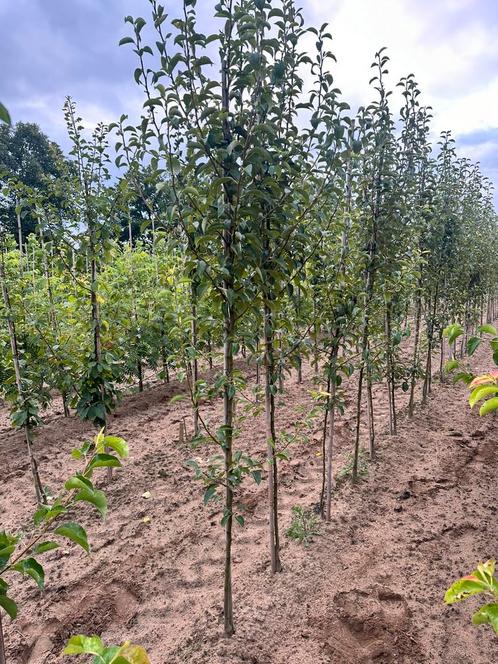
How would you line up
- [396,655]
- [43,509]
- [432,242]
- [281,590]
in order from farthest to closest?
[432,242], [281,590], [396,655], [43,509]

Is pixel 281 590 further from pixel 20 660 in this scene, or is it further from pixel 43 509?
pixel 43 509

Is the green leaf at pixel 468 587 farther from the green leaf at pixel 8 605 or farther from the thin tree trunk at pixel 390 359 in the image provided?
the thin tree trunk at pixel 390 359

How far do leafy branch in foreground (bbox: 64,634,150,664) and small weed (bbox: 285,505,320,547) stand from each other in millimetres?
3229

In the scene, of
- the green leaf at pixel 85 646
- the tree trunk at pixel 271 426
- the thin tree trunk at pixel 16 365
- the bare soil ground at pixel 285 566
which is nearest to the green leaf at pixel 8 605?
the green leaf at pixel 85 646

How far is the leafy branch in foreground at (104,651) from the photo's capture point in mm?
907

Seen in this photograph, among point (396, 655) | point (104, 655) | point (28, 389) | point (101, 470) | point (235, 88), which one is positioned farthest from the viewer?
point (101, 470)

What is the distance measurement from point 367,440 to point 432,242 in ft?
10.4

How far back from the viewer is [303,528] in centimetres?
410

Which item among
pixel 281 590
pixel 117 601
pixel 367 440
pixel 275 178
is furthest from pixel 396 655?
pixel 367 440

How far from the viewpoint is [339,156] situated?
8.83ft

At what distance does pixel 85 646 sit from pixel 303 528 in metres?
3.44

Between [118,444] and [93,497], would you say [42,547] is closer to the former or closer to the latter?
[93,497]

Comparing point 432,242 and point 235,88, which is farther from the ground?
point 235,88

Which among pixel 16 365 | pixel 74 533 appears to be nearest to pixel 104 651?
pixel 74 533
